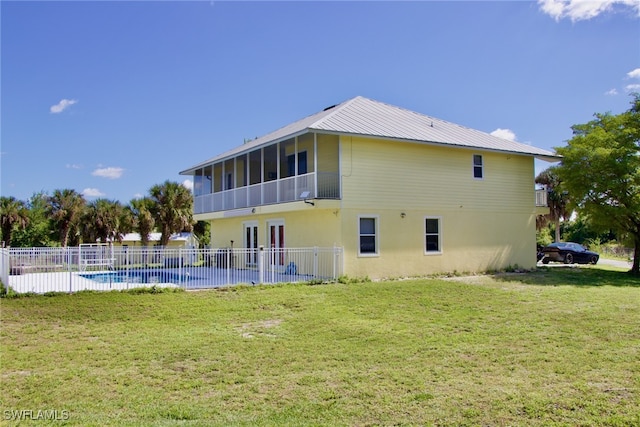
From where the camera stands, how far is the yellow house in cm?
1831

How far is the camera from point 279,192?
65.7 feet

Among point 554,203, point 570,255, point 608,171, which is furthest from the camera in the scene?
point 554,203

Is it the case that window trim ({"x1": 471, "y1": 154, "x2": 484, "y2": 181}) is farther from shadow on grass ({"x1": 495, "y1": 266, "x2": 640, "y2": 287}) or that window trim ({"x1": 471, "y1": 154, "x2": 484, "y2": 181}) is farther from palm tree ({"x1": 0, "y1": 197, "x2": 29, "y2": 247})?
palm tree ({"x1": 0, "y1": 197, "x2": 29, "y2": 247})

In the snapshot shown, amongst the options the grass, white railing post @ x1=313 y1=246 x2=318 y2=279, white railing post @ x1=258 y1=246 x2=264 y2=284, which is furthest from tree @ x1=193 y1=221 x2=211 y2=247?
the grass

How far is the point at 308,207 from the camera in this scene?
59.0 ft

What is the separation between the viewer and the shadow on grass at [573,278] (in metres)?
18.3

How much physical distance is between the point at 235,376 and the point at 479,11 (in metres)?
15.8

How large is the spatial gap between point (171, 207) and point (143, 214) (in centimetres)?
200

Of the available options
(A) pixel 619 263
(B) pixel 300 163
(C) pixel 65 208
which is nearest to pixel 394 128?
(B) pixel 300 163

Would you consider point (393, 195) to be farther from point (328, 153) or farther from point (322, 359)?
point (322, 359)

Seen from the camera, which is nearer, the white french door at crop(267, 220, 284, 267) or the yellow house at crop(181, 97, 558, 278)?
the yellow house at crop(181, 97, 558, 278)

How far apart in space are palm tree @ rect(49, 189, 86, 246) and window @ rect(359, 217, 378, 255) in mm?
26392

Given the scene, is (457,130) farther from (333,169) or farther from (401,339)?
(401,339)

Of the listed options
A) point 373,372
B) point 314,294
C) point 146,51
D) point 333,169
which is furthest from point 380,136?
point 373,372
